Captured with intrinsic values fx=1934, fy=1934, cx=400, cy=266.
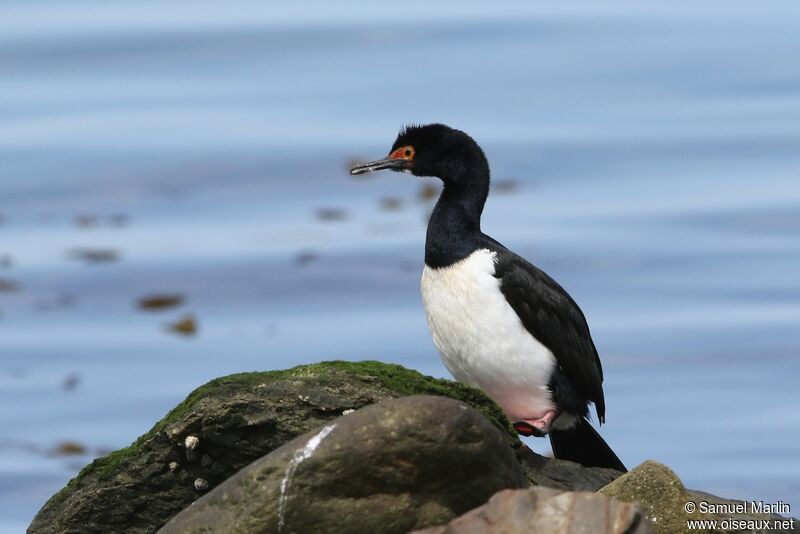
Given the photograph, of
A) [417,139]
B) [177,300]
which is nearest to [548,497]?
[417,139]

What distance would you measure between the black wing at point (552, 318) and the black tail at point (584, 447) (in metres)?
0.17

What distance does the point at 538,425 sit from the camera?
370 inches

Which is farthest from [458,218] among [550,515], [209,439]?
[550,515]

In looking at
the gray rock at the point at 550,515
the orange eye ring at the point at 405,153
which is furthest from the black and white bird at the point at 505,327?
the gray rock at the point at 550,515

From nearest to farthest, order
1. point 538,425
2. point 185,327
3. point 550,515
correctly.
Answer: point 550,515 → point 538,425 → point 185,327

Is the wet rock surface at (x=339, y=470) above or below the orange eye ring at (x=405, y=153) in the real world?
below

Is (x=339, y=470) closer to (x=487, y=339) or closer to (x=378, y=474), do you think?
(x=378, y=474)

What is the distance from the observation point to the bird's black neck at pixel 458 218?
31.3 feet

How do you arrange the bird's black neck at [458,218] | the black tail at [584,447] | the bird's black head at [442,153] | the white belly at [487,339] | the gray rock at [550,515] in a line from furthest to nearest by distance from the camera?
the bird's black head at [442,153]
the bird's black neck at [458,218]
the black tail at [584,447]
the white belly at [487,339]
the gray rock at [550,515]

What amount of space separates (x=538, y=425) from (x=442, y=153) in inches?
57.8

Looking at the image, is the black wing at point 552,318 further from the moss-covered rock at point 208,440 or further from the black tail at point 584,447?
the moss-covered rock at point 208,440

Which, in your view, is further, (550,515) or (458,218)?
(458,218)

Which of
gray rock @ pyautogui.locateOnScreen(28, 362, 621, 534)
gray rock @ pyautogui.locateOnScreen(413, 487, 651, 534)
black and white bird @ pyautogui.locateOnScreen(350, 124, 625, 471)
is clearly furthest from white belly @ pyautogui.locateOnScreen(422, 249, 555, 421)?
gray rock @ pyautogui.locateOnScreen(413, 487, 651, 534)

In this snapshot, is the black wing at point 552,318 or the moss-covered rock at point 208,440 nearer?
the moss-covered rock at point 208,440
